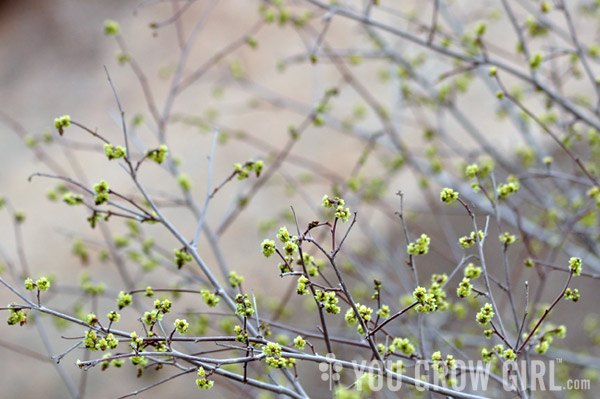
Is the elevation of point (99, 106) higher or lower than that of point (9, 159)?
higher

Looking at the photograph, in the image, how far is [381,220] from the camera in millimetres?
3613

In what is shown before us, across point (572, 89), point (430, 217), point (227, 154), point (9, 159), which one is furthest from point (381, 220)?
point (9, 159)

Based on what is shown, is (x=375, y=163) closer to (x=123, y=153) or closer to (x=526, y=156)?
(x=526, y=156)

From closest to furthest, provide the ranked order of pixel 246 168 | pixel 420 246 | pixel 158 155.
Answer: pixel 420 246, pixel 158 155, pixel 246 168

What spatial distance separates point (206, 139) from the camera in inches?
165

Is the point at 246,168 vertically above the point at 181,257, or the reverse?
the point at 246,168

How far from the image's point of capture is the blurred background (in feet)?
10.1

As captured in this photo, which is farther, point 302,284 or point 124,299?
point 124,299

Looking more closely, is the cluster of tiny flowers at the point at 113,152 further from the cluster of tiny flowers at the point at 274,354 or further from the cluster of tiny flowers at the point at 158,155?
the cluster of tiny flowers at the point at 274,354

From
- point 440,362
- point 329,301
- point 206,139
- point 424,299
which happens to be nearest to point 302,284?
point 329,301

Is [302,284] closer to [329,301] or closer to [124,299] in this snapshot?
[329,301]

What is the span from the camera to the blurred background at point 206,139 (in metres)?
3.07

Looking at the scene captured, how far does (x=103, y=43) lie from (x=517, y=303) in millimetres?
4123

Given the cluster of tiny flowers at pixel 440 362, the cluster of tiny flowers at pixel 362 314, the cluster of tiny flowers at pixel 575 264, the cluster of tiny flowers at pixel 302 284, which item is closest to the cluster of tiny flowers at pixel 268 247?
the cluster of tiny flowers at pixel 302 284
